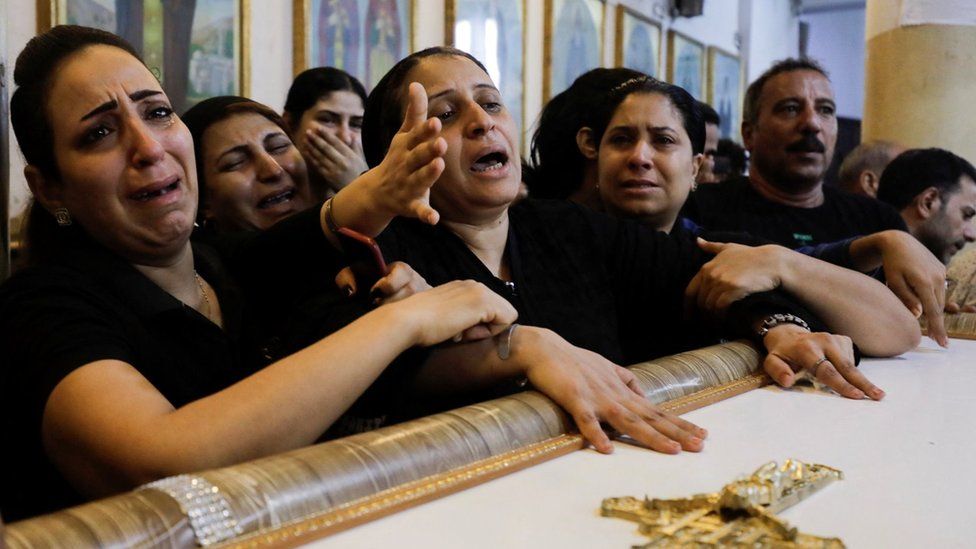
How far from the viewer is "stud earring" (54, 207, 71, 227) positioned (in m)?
1.92

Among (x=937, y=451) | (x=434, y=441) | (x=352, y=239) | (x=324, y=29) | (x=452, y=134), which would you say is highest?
(x=324, y=29)

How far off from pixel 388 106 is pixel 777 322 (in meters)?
1.08

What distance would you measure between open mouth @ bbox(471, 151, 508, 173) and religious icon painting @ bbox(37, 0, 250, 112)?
2396mm

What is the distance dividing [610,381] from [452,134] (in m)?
0.91

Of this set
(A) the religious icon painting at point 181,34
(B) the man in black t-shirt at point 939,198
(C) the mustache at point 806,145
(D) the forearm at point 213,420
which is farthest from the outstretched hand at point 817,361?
(B) the man in black t-shirt at point 939,198

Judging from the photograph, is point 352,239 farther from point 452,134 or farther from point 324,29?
point 324,29

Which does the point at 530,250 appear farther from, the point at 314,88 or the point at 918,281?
the point at 314,88

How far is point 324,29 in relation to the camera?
5.68 meters

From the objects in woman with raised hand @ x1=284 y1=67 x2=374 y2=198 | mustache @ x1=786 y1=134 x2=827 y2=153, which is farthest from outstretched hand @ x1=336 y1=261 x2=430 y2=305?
mustache @ x1=786 y1=134 x2=827 y2=153

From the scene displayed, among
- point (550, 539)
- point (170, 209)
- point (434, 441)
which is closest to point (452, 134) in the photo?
point (170, 209)

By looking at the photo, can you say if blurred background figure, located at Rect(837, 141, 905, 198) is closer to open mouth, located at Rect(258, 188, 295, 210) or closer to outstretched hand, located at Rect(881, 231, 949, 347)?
outstretched hand, located at Rect(881, 231, 949, 347)

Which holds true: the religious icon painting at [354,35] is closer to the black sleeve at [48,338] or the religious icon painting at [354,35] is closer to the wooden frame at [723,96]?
the black sleeve at [48,338]

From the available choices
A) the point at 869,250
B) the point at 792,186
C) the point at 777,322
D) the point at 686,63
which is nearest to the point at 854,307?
the point at 777,322

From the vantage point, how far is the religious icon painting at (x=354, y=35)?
551 centimetres
